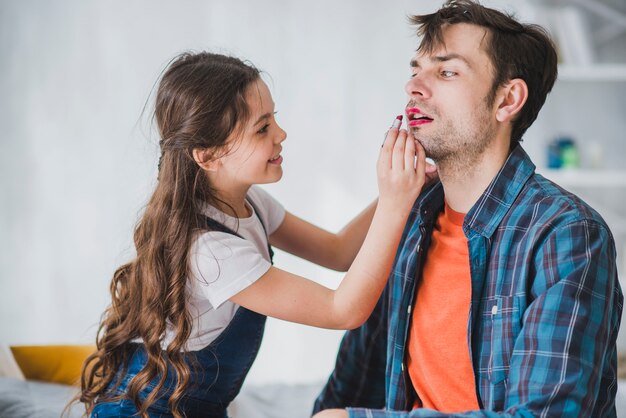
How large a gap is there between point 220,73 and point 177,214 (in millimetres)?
325

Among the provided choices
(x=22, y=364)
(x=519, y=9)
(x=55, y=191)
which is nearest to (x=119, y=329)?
(x=22, y=364)

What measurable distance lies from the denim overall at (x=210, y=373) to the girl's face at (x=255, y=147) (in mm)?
123

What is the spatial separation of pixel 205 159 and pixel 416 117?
49 cm

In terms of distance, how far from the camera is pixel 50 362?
2104 millimetres

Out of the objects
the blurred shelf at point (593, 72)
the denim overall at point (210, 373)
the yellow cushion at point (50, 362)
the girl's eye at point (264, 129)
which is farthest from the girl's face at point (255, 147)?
the blurred shelf at point (593, 72)

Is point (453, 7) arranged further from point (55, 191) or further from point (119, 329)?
point (55, 191)

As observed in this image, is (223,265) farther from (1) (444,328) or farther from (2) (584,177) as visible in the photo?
(2) (584,177)

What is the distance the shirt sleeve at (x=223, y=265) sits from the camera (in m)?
1.48

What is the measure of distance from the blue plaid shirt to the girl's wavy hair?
0.17 meters

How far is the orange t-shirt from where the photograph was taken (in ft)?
5.04

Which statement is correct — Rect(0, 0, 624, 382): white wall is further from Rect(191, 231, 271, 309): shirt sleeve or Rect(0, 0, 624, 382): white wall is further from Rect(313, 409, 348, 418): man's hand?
Rect(313, 409, 348, 418): man's hand

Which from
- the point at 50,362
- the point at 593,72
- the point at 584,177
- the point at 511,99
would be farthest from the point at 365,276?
the point at 593,72

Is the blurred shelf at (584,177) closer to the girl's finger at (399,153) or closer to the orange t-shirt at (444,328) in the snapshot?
the orange t-shirt at (444,328)

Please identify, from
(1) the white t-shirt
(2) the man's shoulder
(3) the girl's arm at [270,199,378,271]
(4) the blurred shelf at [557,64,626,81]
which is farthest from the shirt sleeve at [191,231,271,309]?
(4) the blurred shelf at [557,64,626,81]
